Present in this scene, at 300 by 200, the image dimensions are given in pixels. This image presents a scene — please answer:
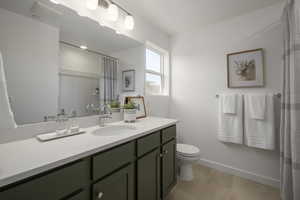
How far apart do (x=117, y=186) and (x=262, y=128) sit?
1852mm

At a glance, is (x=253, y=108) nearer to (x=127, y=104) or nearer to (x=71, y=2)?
(x=127, y=104)

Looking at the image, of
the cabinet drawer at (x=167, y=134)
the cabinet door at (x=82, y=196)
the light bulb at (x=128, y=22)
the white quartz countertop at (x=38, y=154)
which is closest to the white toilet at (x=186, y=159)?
the cabinet drawer at (x=167, y=134)

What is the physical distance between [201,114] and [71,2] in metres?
2.19

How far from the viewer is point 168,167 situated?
145cm

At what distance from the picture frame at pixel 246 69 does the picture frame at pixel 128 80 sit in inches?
55.7

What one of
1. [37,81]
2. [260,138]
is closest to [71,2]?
[37,81]

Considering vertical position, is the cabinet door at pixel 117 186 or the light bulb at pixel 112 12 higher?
the light bulb at pixel 112 12

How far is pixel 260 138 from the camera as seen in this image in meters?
1.70

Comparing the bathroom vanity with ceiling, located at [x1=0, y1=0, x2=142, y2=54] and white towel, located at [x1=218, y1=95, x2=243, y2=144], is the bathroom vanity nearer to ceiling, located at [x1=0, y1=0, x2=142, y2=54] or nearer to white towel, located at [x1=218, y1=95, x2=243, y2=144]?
ceiling, located at [x1=0, y1=0, x2=142, y2=54]

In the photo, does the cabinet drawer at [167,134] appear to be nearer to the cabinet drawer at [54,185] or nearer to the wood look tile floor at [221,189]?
the wood look tile floor at [221,189]

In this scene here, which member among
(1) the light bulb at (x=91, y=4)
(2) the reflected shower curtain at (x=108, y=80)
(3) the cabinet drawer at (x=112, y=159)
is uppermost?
(1) the light bulb at (x=91, y=4)

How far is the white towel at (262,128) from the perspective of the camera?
1630 mm

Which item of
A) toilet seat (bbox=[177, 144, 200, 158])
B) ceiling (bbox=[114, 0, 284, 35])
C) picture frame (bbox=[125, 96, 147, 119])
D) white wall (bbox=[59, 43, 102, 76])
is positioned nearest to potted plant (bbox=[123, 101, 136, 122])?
picture frame (bbox=[125, 96, 147, 119])

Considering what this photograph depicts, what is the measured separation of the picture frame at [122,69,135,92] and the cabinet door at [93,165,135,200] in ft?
3.53
